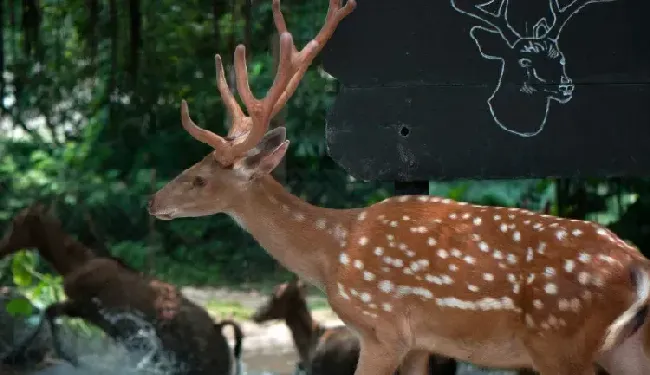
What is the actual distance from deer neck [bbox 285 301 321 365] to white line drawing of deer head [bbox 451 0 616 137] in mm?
1787

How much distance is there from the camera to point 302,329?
5332 mm

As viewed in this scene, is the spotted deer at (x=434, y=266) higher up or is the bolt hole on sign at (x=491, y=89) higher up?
the bolt hole on sign at (x=491, y=89)

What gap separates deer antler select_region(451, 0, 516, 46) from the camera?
4.02 m

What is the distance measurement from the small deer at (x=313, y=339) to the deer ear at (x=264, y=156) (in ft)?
4.76

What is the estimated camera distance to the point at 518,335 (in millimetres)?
3340

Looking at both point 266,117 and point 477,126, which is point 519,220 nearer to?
point 477,126

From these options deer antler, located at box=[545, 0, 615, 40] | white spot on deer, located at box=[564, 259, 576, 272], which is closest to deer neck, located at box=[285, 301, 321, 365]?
deer antler, located at box=[545, 0, 615, 40]

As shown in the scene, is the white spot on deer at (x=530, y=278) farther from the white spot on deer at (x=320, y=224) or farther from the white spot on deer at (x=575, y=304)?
the white spot on deer at (x=320, y=224)

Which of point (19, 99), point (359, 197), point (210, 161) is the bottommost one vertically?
point (359, 197)

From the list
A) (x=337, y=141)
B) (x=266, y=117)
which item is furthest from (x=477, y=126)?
(x=266, y=117)

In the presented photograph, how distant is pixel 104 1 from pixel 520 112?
382cm

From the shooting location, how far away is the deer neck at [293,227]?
3594 millimetres

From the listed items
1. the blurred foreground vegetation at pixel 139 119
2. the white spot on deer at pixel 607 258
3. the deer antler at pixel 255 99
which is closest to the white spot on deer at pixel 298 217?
the deer antler at pixel 255 99

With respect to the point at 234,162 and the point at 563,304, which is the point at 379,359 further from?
the point at 234,162
